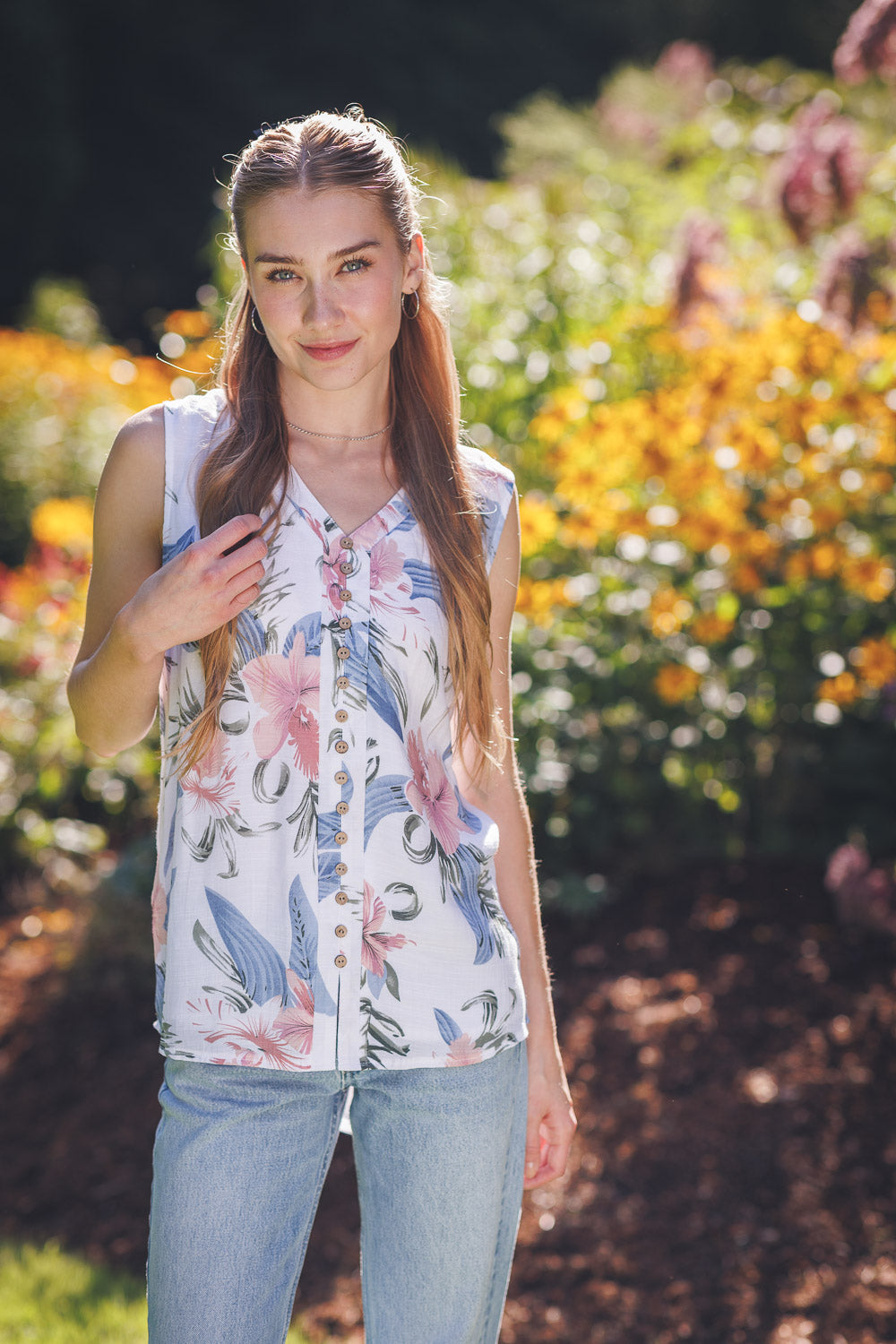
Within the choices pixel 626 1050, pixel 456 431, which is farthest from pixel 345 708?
pixel 626 1050

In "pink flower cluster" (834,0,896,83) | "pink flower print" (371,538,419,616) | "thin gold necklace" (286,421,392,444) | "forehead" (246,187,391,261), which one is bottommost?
"pink flower print" (371,538,419,616)

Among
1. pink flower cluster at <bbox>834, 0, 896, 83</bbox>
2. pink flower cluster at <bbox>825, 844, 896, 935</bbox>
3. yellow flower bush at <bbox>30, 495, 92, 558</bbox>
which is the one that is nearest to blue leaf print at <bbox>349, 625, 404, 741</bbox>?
pink flower cluster at <bbox>825, 844, 896, 935</bbox>

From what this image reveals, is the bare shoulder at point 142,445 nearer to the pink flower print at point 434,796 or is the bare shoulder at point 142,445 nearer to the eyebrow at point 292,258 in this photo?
the eyebrow at point 292,258

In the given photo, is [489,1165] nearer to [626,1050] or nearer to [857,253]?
[626,1050]

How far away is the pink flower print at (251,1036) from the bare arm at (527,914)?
14.3 inches

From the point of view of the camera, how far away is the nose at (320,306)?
1361 mm

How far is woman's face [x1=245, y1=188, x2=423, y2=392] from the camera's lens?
53.7 inches

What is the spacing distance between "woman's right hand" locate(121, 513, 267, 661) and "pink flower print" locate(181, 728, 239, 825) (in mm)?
152

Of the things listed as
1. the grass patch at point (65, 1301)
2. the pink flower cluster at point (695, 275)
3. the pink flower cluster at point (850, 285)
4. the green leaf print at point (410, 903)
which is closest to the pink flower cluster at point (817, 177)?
the pink flower cluster at point (695, 275)

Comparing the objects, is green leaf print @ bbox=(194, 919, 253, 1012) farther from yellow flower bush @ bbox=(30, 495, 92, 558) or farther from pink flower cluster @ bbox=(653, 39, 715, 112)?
pink flower cluster @ bbox=(653, 39, 715, 112)

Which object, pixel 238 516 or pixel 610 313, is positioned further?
pixel 610 313

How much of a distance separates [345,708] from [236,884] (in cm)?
23

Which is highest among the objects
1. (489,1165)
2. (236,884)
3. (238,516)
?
(238,516)

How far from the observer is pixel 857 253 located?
10.2 feet
